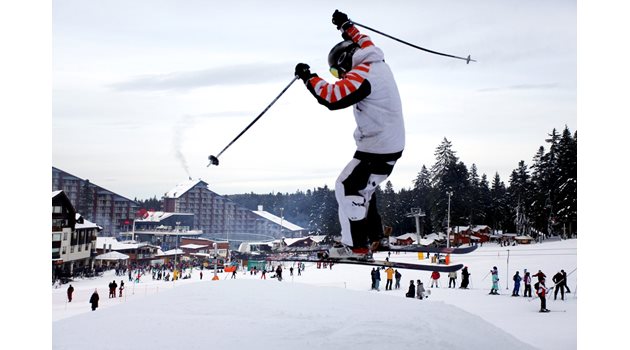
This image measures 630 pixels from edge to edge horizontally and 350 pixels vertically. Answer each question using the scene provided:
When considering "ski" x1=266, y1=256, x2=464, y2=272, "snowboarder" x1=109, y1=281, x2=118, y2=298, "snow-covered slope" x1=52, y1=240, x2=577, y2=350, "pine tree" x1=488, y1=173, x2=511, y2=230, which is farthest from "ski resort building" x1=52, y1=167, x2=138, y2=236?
"pine tree" x1=488, y1=173, x2=511, y2=230

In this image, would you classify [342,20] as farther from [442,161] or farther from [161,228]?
[161,228]

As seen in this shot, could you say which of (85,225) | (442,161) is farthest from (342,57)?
(85,225)

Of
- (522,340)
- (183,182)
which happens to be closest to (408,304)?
(522,340)

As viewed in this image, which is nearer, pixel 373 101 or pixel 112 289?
pixel 373 101

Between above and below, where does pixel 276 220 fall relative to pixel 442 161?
below

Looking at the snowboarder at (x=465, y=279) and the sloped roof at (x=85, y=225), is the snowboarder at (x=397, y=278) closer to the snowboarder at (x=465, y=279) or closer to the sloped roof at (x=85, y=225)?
the snowboarder at (x=465, y=279)

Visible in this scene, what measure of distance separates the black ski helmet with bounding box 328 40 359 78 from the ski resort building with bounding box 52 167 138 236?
3.66 m

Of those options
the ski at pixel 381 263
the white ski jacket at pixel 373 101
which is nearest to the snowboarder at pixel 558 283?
the ski at pixel 381 263

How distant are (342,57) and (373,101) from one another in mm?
320

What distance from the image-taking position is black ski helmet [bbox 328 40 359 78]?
2865mm

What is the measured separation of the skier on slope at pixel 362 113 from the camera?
8.70 feet

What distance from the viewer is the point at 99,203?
6301 mm

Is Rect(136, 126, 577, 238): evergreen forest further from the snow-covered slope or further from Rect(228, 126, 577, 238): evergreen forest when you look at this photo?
the snow-covered slope
